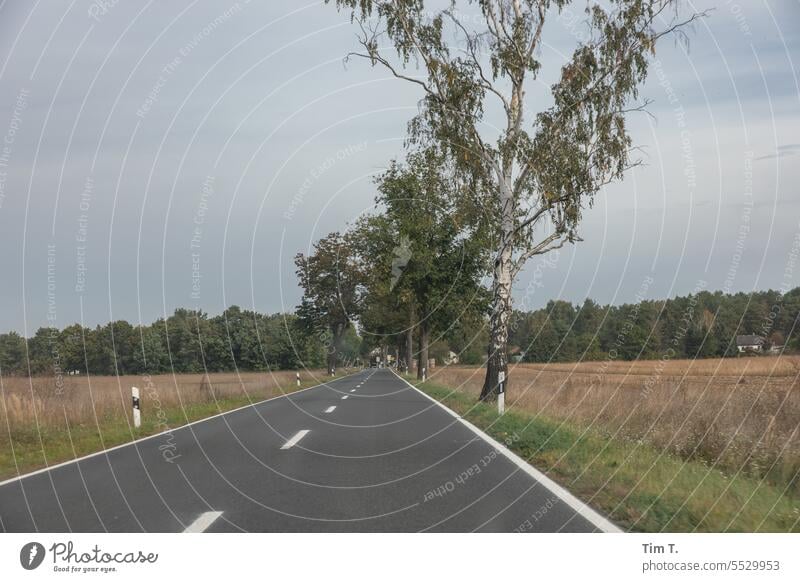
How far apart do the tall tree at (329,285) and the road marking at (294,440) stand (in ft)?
151

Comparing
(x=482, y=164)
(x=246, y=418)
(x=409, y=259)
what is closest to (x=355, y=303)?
(x=409, y=259)

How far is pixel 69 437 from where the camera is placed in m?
15.0

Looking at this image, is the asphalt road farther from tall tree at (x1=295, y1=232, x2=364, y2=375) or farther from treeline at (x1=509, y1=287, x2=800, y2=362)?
tall tree at (x1=295, y1=232, x2=364, y2=375)

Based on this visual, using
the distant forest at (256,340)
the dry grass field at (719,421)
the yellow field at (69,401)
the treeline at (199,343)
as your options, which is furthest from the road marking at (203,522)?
the treeline at (199,343)

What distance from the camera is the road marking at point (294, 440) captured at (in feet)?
41.7

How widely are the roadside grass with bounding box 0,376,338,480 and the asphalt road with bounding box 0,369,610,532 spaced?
68cm

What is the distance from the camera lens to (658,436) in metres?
13.1

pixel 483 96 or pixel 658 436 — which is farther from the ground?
pixel 483 96

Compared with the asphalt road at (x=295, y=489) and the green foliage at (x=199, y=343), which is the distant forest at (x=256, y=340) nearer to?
the green foliage at (x=199, y=343)

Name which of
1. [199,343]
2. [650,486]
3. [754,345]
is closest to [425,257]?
[754,345]

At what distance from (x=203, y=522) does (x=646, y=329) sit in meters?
76.1
